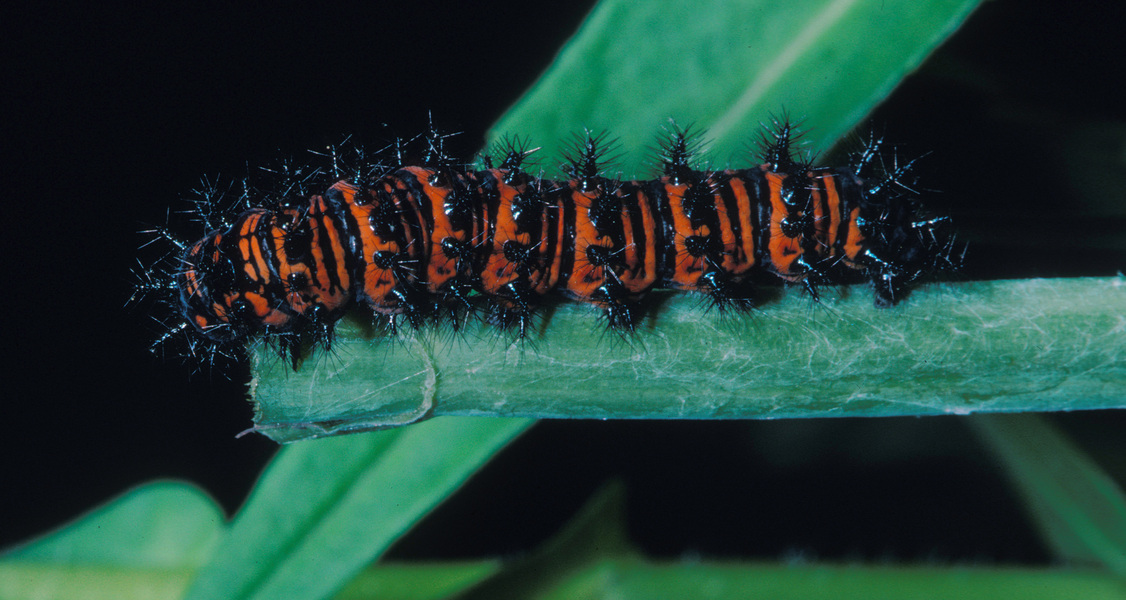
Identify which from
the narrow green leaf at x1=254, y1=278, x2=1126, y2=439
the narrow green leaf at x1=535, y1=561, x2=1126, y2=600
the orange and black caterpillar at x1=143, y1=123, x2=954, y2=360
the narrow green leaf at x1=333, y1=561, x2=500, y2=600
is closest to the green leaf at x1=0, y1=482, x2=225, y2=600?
the narrow green leaf at x1=333, y1=561, x2=500, y2=600

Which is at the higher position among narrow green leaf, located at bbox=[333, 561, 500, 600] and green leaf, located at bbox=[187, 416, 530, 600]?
green leaf, located at bbox=[187, 416, 530, 600]

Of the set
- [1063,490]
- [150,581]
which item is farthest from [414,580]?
[1063,490]

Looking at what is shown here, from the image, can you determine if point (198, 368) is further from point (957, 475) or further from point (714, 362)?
point (957, 475)

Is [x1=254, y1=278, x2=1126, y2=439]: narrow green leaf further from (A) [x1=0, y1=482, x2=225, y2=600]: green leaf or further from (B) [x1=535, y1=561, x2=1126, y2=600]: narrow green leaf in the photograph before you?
(A) [x1=0, y1=482, x2=225, y2=600]: green leaf

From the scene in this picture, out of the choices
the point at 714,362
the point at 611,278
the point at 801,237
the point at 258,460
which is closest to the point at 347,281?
the point at 611,278

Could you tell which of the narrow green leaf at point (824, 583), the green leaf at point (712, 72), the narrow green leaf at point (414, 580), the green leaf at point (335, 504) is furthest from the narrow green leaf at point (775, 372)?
the narrow green leaf at point (414, 580)

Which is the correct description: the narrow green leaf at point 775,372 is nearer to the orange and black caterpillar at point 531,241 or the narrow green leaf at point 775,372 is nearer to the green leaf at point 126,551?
the orange and black caterpillar at point 531,241

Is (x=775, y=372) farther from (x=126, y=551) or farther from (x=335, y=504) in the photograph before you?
(x=126, y=551)
